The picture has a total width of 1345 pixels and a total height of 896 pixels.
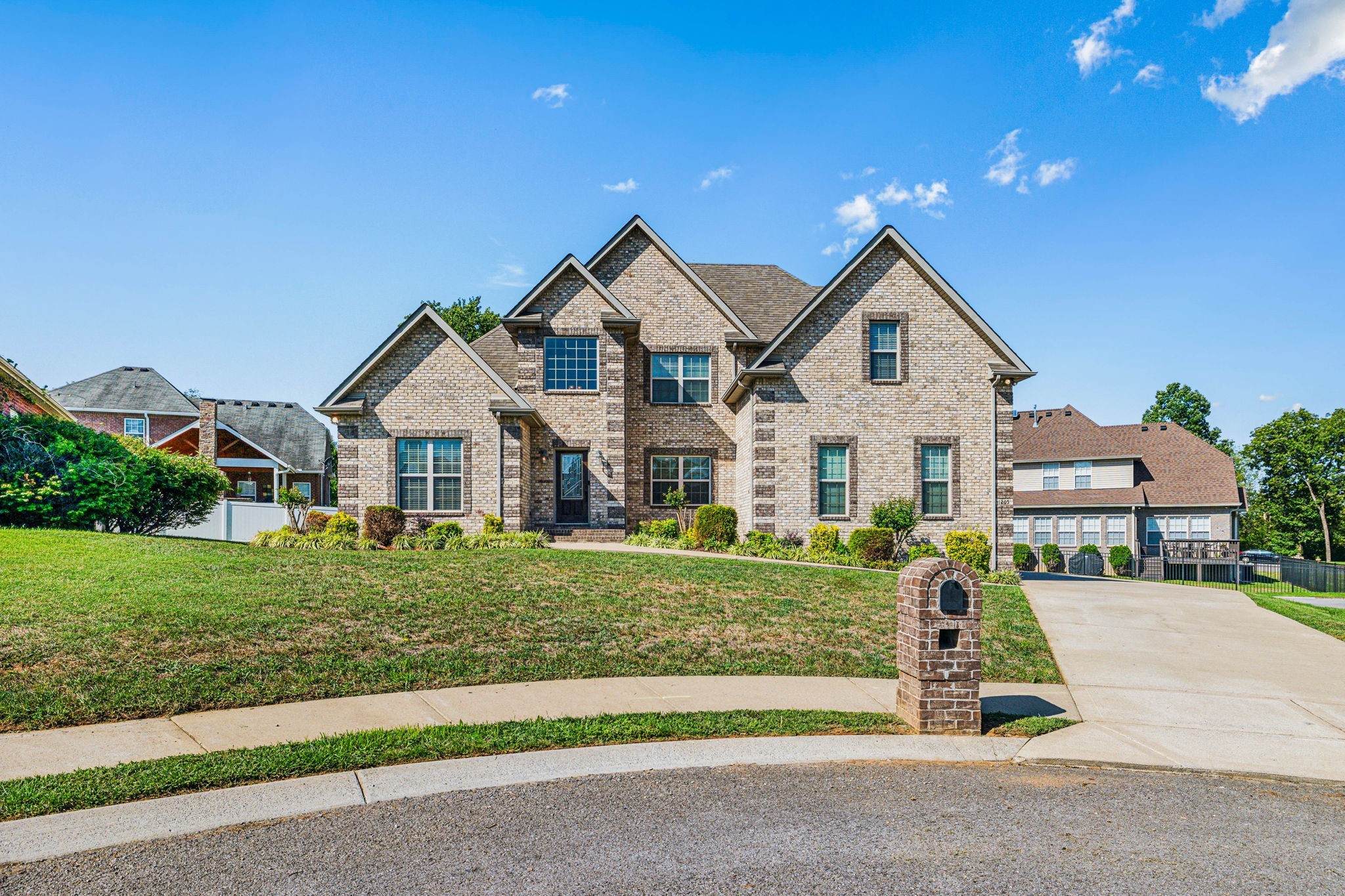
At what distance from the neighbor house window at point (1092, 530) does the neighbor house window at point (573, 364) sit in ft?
82.3

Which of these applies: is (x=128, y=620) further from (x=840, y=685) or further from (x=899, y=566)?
(x=899, y=566)

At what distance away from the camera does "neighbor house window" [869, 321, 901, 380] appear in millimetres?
21500

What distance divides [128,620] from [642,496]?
16734 mm

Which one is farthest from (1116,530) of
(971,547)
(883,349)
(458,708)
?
(458,708)

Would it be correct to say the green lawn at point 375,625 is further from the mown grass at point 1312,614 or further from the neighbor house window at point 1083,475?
the neighbor house window at point 1083,475

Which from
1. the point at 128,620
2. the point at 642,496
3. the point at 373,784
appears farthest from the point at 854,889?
the point at 642,496

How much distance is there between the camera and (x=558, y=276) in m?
23.2

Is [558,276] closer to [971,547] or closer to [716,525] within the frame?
[716,525]

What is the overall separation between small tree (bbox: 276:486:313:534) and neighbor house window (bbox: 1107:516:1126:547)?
32707mm

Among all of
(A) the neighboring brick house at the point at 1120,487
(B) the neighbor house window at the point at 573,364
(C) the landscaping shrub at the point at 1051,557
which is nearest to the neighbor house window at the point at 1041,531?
(A) the neighboring brick house at the point at 1120,487

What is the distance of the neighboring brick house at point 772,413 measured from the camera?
2058 centimetres

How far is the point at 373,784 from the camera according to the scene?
5551 millimetres

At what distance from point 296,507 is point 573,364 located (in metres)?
9.34

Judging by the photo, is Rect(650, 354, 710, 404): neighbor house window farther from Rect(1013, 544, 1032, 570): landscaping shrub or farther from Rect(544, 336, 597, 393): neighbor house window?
Rect(1013, 544, 1032, 570): landscaping shrub
